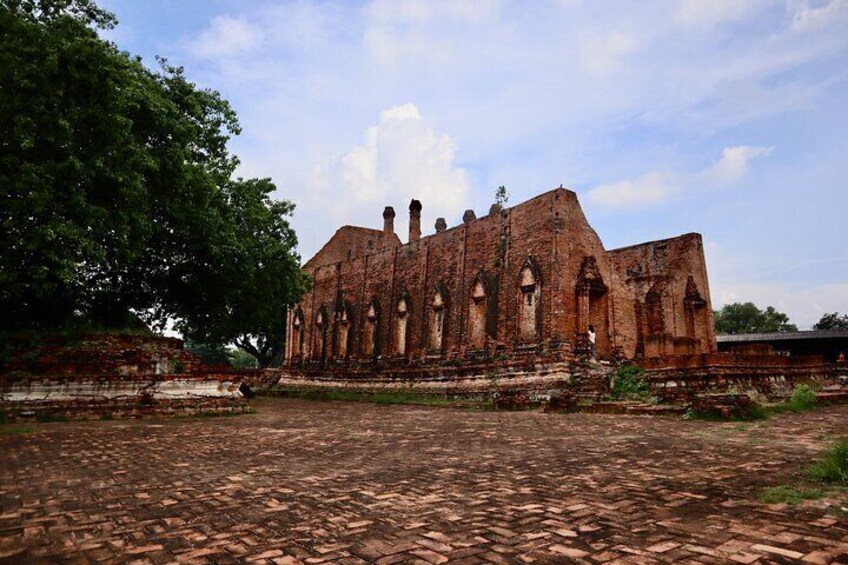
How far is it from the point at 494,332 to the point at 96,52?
1290cm

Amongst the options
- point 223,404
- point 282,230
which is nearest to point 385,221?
point 282,230

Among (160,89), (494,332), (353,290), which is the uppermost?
(160,89)

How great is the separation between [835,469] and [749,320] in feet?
182

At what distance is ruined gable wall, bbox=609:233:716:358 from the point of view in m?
17.8

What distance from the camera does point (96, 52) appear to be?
10.8m

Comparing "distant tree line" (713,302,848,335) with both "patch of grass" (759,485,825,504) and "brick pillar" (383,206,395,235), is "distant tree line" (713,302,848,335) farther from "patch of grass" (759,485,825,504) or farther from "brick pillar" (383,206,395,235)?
"patch of grass" (759,485,825,504)

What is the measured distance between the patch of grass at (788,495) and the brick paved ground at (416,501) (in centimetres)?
11

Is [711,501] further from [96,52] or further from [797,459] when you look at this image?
[96,52]

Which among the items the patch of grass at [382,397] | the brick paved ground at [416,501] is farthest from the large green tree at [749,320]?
the brick paved ground at [416,501]

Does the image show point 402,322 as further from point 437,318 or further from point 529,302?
point 529,302

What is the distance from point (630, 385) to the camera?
42.1ft

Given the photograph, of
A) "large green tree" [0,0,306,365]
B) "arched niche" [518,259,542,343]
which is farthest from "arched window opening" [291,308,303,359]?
"arched niche" [518,259,542,343]

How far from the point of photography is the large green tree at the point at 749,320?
50.8 m

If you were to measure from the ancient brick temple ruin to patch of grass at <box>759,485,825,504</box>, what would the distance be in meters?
11.4
